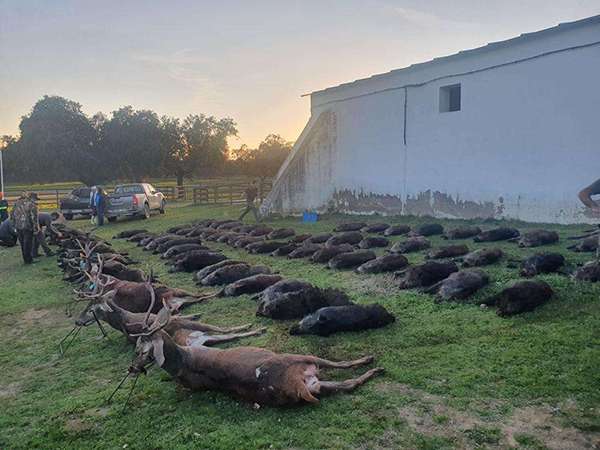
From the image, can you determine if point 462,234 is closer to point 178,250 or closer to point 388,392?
point 178,250

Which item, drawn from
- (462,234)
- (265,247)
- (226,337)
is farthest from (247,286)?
(462,234)

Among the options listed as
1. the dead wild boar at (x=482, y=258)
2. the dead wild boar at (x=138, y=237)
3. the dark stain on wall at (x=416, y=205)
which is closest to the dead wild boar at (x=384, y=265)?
the dead wild boar at (x=482, y=258)

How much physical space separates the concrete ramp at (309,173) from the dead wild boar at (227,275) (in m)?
13.8

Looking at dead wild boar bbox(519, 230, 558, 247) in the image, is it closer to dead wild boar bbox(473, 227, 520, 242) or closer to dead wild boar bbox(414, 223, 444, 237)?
dead wild boar bbox(473, 227, 520, 242)

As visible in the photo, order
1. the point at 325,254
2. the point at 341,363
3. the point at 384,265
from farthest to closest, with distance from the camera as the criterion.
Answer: the point at 325,254, the point at 384,265, the point at 341,363

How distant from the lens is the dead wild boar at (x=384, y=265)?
9.76 meters

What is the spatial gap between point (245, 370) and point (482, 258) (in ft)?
19.9

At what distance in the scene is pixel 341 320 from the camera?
6441 mm

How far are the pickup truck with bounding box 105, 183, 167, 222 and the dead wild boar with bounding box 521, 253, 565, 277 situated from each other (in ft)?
65.4

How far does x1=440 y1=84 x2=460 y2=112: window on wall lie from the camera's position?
18377 mm

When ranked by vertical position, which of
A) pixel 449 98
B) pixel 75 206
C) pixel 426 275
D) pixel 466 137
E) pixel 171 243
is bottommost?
pixel 171 243

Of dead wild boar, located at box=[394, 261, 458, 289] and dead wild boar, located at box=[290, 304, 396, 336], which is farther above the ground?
dead wild boar, located at box=[394, 261, 458, 289]

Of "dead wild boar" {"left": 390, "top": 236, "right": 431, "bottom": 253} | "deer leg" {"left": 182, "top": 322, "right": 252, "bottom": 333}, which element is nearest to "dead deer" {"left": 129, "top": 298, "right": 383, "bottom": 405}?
"deer leg" {"left": 182, "top": 322, "right": 252, "bottom": 333}

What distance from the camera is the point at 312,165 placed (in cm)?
2417
